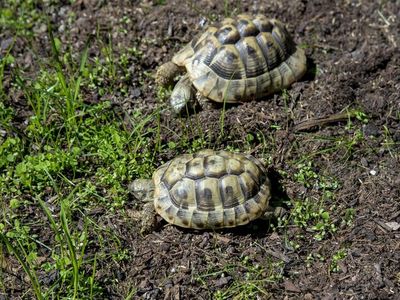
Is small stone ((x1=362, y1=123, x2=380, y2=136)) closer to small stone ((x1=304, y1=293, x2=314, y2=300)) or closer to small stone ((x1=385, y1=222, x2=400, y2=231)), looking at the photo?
small stone ((x1=385, y1=222, x2=400, y2=231))

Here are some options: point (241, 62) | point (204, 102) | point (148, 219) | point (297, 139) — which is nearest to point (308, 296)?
point (148, 219)

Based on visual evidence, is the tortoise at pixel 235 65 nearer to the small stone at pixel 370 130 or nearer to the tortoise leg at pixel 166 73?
the tortoise leg at pixel 166 73

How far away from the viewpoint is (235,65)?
5.28 meters

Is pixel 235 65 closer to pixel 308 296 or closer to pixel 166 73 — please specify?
pixel 166 73

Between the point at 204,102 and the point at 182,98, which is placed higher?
the point at 182,98

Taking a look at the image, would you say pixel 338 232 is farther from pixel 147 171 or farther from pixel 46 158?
pixel 46 158

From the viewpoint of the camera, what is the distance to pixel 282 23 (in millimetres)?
5969

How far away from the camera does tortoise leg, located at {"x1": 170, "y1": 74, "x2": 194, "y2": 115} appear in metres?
5.23

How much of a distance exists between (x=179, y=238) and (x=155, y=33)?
231cm

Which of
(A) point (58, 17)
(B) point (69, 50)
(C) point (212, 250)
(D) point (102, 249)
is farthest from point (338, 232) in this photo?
(A) point (58, 17)

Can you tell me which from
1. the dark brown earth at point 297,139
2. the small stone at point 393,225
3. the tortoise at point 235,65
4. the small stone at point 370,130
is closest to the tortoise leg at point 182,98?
the tortoise at point 235,65

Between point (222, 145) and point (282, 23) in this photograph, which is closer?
point (222, 145)

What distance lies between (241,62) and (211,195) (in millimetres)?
1431

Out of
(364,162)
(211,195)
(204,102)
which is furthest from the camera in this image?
(204,102)
